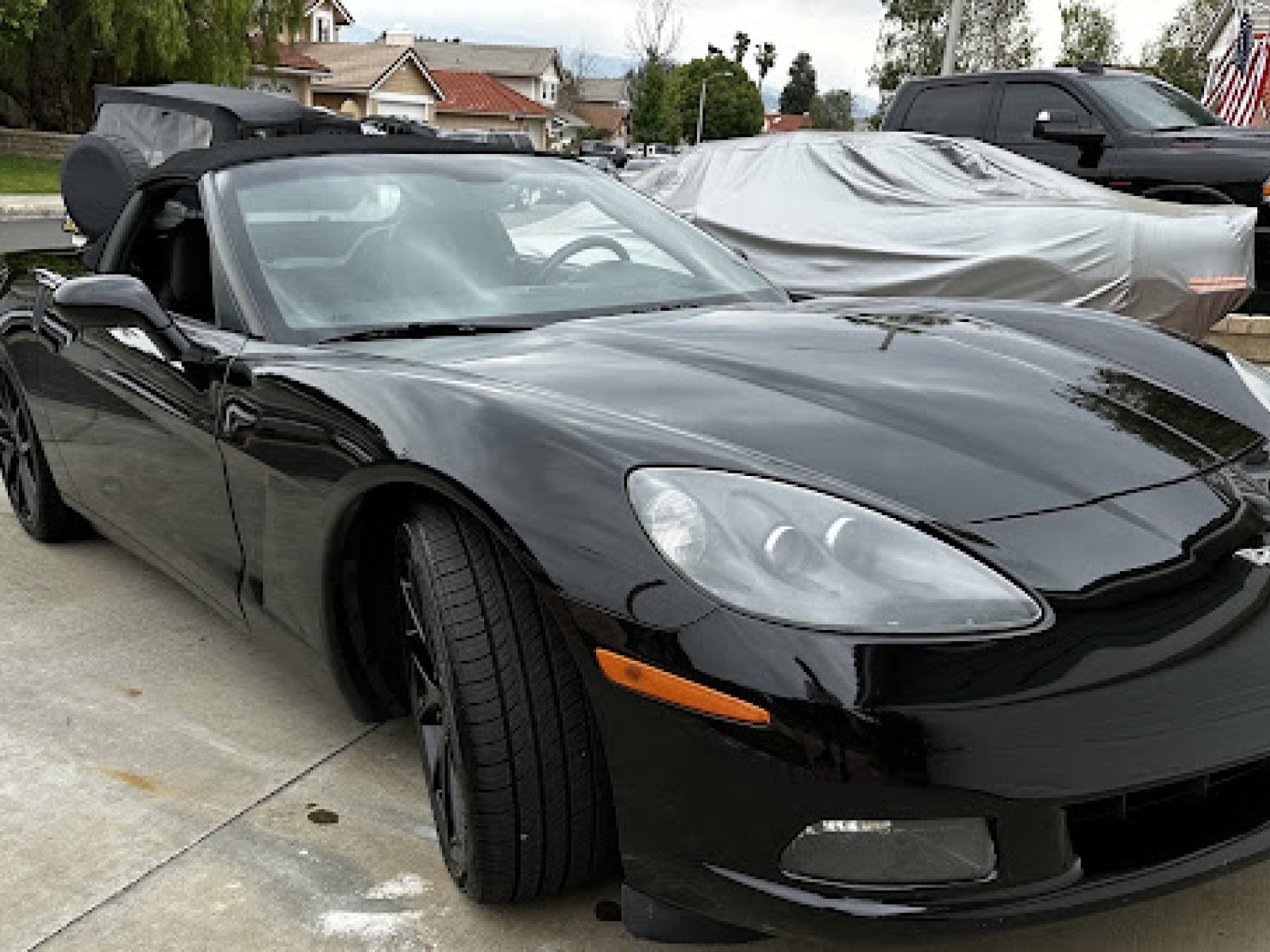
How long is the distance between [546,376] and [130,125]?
23.8ft

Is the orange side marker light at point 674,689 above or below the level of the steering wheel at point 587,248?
below

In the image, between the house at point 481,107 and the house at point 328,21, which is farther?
the house at point 481,107

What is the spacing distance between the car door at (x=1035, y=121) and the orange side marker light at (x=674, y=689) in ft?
24.9

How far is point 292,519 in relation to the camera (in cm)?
239

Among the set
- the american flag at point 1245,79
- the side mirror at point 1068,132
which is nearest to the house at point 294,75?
the american flag at point 1245,79

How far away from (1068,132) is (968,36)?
43993 millimetres

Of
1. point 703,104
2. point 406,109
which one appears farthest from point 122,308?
point 703,104

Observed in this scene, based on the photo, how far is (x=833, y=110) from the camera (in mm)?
105688

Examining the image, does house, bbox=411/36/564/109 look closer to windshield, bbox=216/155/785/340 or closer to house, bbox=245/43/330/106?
house, bbox=245/43/330/106

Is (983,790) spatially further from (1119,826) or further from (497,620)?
(497,620)

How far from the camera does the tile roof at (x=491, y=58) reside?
89.9 meters

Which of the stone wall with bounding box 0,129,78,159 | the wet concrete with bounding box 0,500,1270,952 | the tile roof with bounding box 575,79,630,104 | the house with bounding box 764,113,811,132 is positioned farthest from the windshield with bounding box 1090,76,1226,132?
the tile roof with bounding box 575,79,630,104

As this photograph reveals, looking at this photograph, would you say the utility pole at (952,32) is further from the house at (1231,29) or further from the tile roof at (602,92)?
the tile roof at (602,92)

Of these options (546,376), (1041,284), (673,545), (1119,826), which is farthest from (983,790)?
(1041,284)
